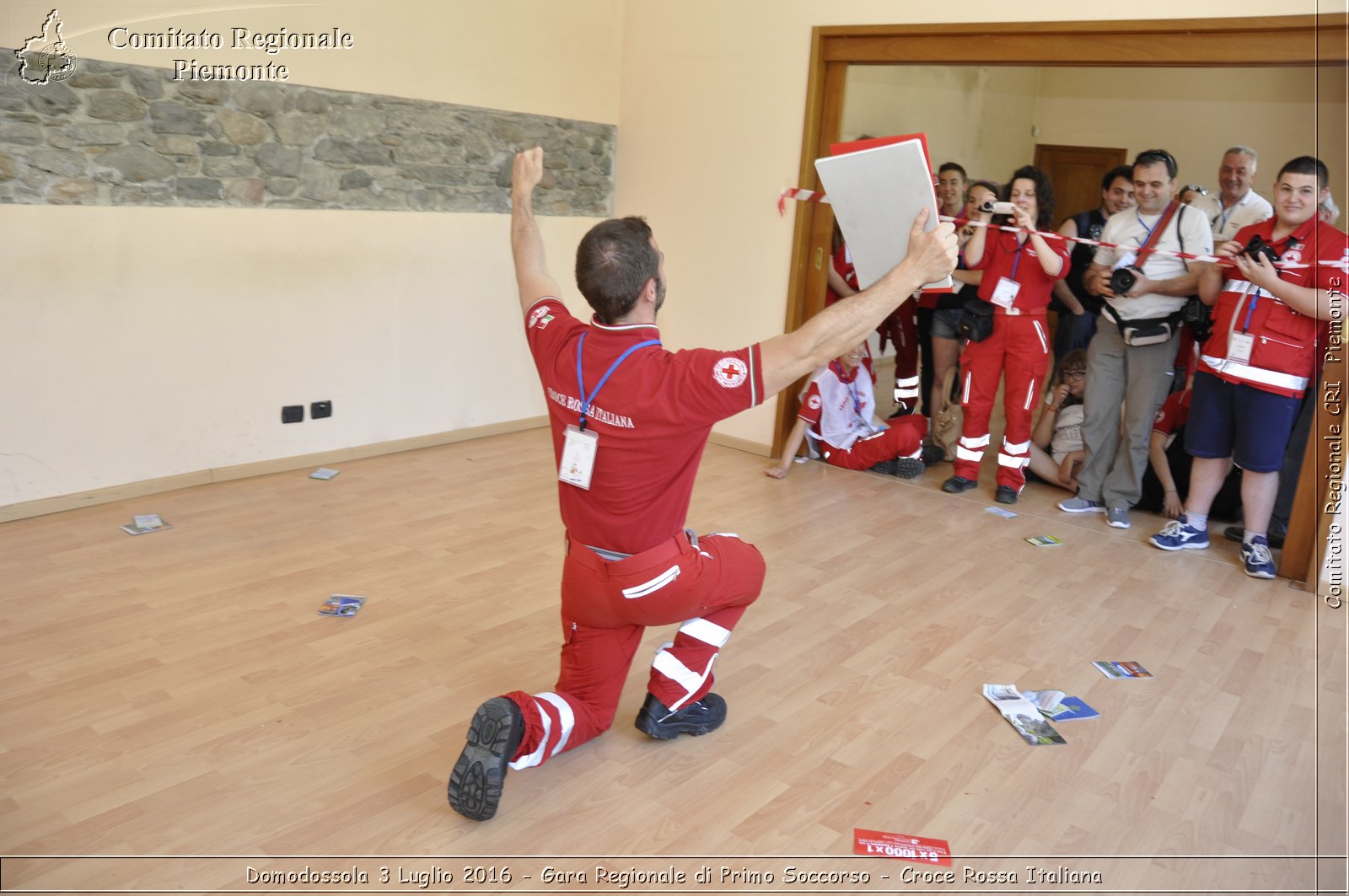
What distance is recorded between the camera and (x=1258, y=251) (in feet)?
14.3

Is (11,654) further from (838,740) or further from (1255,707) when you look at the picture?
(1255,707)

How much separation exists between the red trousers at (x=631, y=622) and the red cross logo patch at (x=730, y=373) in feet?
1.63

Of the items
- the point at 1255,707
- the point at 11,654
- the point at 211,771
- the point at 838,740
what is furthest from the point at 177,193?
the point at 1255,707

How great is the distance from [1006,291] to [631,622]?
344 cm

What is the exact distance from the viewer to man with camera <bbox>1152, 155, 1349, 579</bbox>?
170 inches

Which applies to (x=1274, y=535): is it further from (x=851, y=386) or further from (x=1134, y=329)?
(x=851, y=386)

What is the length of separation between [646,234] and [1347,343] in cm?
343

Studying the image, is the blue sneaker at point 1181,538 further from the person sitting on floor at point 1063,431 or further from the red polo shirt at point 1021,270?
the red polo shirt at point 1021,270

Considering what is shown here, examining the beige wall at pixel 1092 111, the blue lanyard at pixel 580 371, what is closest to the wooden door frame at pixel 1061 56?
the beige wall at pixel 1092 111

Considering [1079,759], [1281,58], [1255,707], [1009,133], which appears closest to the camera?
[1079,759]

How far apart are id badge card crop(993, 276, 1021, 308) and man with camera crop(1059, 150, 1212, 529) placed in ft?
1.18

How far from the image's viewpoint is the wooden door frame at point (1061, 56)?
14.6ft

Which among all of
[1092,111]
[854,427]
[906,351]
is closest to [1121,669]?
[854,427]

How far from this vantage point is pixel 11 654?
10.4 ft
